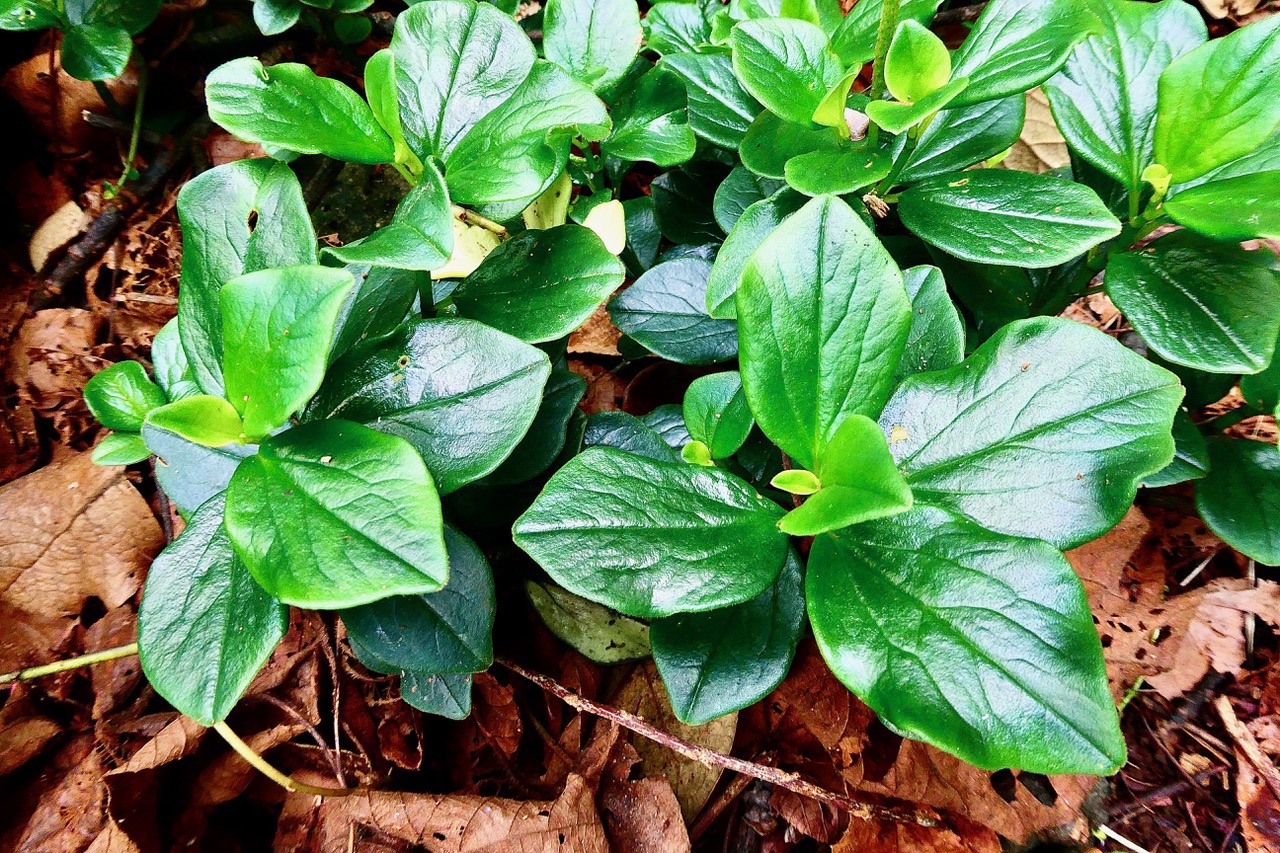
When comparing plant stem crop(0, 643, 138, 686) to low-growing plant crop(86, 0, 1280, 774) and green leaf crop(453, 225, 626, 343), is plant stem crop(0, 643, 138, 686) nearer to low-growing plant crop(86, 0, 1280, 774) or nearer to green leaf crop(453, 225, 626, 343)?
low-growing plant crop(86, 0, 1280, 774)

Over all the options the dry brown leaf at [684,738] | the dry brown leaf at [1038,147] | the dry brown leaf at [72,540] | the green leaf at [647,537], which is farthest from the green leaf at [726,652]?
the dry brown leaf at [1038,147]

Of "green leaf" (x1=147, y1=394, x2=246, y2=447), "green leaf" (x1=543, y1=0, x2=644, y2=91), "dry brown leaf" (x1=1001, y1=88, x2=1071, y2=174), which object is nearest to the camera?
"green leaf" (x1=147, y1=394, x2=246, y2=447)

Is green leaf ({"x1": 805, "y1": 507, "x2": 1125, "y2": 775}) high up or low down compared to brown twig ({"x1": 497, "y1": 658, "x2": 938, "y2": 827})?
up

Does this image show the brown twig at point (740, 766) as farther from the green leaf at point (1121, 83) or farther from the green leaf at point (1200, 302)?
the green leaf at point (1121, 83)

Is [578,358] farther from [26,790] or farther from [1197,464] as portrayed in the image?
[26,790]

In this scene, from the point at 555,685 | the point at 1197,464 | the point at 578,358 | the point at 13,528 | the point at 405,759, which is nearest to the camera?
the point at 1197,464

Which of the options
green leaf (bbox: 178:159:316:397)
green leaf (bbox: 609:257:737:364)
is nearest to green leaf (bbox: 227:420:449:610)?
green leaf (bbox: 178:159:316:397)

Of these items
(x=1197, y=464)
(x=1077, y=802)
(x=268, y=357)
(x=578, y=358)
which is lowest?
(x=1077, y=802)

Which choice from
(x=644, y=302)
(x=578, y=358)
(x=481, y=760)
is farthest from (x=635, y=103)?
(x=481, y=760)
